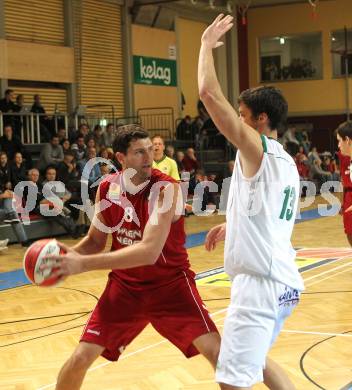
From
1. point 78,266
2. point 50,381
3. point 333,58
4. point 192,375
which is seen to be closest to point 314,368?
point 192,375

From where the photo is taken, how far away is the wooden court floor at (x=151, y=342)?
214 inches

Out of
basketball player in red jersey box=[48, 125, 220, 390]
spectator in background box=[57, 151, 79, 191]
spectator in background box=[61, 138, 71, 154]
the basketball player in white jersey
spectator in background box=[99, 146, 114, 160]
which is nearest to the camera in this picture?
the basketball player in white jersey

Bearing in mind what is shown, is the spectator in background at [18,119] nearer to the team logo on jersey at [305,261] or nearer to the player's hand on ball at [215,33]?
the team logo on jersey at [305,261]

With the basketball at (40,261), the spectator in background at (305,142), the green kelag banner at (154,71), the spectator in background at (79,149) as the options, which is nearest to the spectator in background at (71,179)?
the spectator in background at (79,149)

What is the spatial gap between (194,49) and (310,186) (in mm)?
7822

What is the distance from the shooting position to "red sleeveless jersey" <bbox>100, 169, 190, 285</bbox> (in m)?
4.27

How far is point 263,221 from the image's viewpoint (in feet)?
11.7

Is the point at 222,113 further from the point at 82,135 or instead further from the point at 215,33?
the point at 82,135

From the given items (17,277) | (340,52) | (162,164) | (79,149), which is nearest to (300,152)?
(340,52)

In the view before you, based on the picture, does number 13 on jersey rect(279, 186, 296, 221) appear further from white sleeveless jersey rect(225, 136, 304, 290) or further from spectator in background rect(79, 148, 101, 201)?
spectator in background rect(79, 148, 101, 201)

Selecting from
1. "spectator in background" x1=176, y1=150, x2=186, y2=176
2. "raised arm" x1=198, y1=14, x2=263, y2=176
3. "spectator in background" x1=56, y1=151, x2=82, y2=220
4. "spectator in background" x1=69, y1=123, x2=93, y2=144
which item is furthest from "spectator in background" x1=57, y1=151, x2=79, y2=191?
"raised arm" x1=198, y1=14, x2=263, y2=176

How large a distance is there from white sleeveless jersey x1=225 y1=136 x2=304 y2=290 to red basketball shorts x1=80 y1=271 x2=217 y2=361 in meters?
0.67

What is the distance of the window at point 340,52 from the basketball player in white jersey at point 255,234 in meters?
26.8

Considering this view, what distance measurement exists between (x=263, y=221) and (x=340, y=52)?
27279mm
